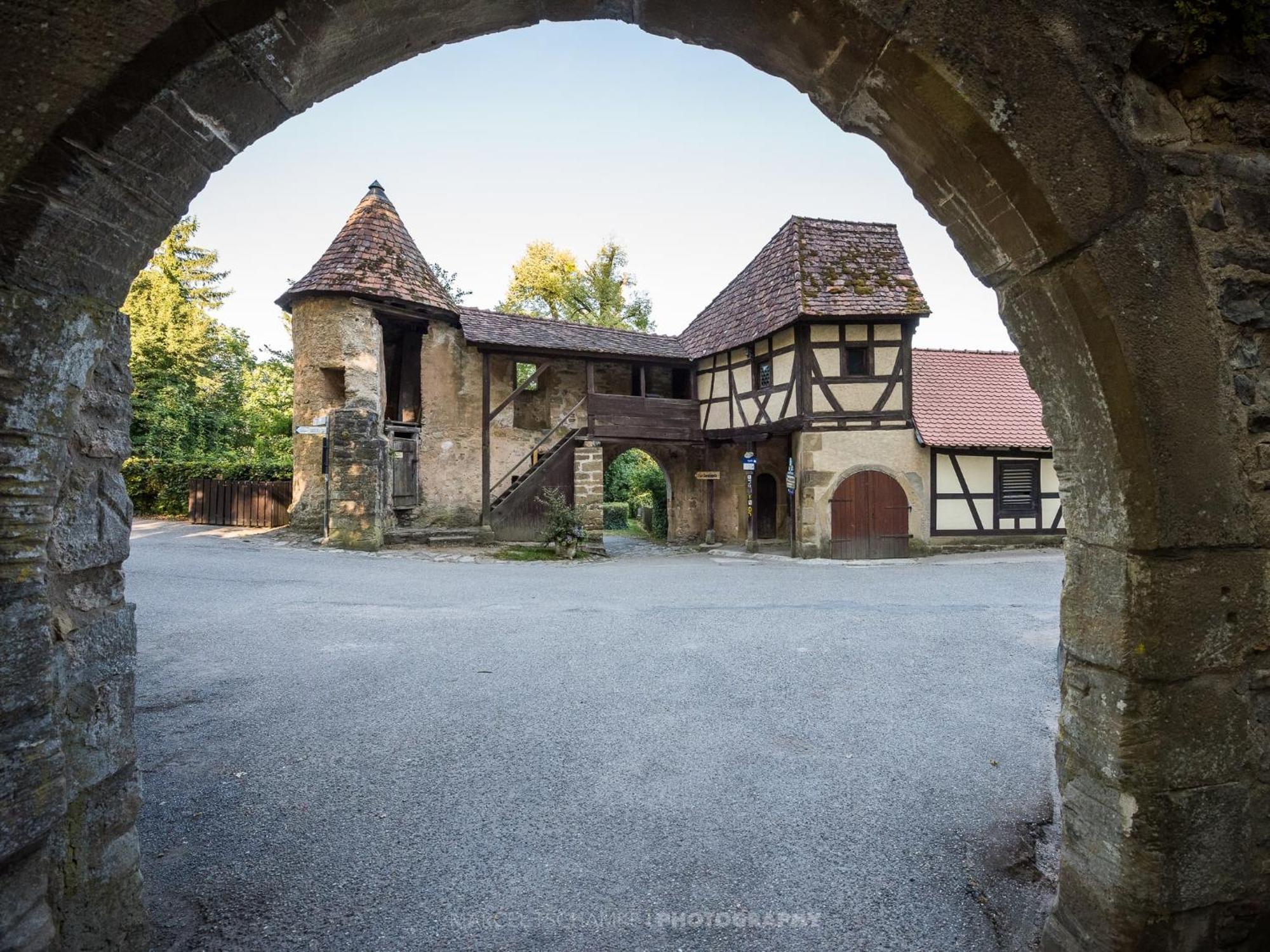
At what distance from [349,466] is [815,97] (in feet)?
41.5

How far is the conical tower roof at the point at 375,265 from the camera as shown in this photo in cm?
1353

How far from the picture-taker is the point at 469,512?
15.7 metres

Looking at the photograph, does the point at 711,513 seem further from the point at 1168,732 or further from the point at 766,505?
the point at 1168,732

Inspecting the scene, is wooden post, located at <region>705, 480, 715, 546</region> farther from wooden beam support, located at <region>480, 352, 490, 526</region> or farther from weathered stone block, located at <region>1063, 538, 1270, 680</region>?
weathered stone block, located at <region>1063, 538, 1270, 680</region>

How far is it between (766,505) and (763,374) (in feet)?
14.4

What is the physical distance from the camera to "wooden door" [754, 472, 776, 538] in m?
17.3

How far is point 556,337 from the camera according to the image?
1595 centimetres

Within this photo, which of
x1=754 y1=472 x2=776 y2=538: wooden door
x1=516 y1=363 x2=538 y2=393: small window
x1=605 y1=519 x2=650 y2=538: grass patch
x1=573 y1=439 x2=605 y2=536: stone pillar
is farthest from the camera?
x1=605 y1=519 x2=650 y2=538: grass patch

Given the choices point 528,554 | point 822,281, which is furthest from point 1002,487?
point 528,554

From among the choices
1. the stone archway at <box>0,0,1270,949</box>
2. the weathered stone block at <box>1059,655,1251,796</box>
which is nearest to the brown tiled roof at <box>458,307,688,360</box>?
the stone archway at <box>0,0,1270,949</box>

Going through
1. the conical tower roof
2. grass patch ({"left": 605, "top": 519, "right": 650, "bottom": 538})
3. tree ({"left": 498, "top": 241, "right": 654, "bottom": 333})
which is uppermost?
tree ({"left": 498, "top": 241, "right": 654, "bottom": 333})

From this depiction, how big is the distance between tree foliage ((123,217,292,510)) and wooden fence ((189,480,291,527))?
34.6 inches

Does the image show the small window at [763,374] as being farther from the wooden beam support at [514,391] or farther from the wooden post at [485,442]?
the wooden post at [485,442]

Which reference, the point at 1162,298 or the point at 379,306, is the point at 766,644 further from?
the point at 379,306
